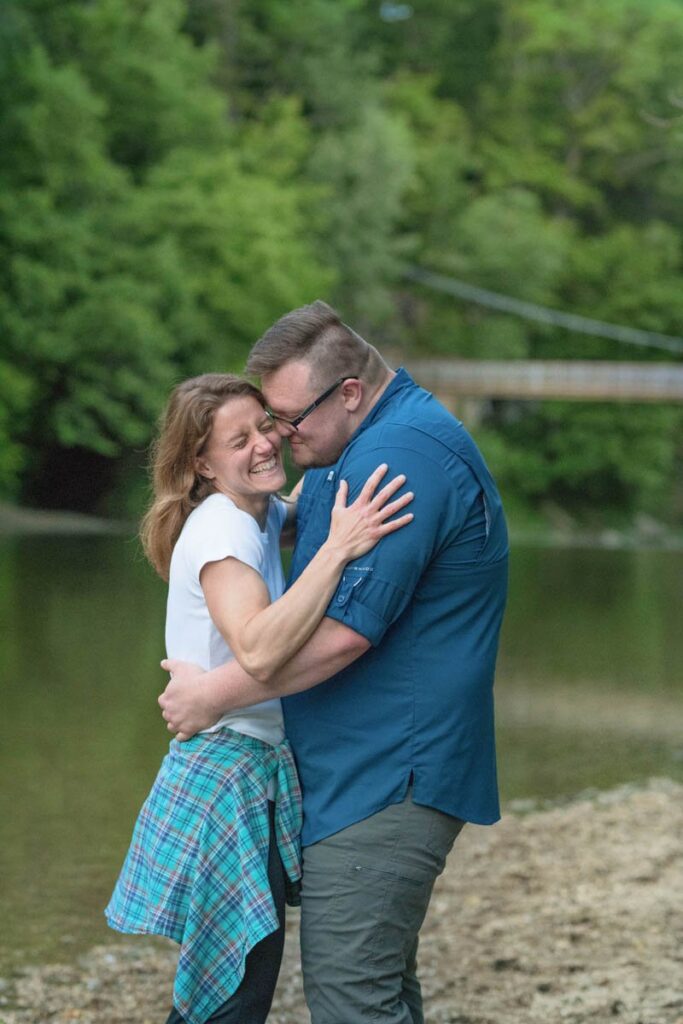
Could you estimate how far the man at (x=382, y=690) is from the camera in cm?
311

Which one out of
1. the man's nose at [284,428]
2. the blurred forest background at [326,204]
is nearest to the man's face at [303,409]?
the man's nose at [284,428]

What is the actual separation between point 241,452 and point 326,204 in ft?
127

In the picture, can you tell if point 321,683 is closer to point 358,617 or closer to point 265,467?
point 358,617

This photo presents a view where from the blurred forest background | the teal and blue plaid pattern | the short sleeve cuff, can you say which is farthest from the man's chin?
the blurred forest background

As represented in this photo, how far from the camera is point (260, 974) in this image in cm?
330

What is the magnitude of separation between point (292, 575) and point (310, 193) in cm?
3667

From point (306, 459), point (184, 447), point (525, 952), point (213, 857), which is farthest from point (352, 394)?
point (525, 952)

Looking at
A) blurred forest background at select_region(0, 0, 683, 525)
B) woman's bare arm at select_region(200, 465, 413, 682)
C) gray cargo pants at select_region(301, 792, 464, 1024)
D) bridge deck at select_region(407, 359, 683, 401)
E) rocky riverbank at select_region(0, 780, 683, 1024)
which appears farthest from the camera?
bridge deck at select_region(407, 359, 683, 401)

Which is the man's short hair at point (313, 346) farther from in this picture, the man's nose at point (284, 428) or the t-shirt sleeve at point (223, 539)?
the t-shirt sleeve at point (223, 539)

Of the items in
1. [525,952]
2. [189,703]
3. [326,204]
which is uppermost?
[189,703]

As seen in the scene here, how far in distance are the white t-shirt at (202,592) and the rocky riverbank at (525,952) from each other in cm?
174

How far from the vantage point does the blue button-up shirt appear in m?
3.06

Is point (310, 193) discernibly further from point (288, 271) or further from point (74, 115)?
point (74, 115)

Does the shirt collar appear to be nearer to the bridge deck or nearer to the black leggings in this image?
the black leggings
